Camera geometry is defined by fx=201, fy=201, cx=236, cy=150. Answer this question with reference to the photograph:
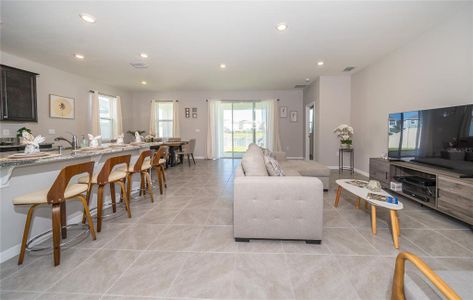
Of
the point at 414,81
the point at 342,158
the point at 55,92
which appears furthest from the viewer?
the point at 342,158

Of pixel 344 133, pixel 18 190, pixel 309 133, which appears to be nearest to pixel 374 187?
pixel 344 133

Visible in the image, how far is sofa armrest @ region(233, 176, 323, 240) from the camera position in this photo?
1815 mm

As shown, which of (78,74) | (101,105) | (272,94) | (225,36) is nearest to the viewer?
(225,36)

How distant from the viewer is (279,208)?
1.84m

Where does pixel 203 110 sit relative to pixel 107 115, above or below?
above

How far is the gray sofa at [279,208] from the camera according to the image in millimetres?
1816

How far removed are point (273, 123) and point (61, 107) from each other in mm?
6311

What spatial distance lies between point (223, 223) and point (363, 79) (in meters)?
4.81

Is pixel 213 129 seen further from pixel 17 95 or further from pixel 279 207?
pixel 279 207

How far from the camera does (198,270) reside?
5.14 feet

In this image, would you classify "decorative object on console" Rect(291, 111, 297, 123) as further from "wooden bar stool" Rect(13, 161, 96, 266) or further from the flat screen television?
"wooden bar stool" Rect(13, 161, 96, 266)

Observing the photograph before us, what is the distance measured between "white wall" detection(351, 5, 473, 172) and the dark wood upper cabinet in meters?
7.09

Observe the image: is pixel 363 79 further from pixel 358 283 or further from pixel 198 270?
pixel 198 270

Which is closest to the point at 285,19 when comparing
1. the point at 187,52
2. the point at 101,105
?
the point at 187,52
